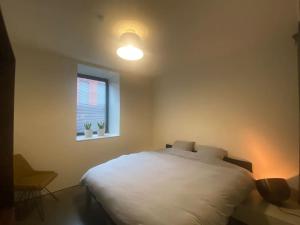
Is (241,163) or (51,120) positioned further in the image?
(51,120)

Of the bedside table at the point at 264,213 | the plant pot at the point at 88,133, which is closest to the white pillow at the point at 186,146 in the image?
the bedside table at the point at 264,213

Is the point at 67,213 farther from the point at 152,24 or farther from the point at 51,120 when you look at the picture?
the point at 152,24

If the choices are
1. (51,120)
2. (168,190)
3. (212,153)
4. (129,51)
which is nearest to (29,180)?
(51,120)

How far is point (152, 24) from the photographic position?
191 centimetres

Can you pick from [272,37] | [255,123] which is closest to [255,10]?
[272,37]

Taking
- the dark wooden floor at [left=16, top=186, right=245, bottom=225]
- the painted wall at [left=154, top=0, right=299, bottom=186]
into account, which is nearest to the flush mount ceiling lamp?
the painted wall at [left=154, top=0, right=299, bottom=186]

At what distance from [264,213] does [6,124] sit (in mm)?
2509

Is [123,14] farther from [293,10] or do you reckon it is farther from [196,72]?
[196,72]

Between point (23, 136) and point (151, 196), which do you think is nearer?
point (151, 196)

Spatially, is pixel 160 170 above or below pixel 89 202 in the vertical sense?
above

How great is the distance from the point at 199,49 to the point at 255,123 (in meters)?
1.36

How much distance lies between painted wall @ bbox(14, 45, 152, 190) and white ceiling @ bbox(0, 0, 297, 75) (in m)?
0.28

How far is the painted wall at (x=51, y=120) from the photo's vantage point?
8.24 ft

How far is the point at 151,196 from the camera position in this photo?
1521 mm
